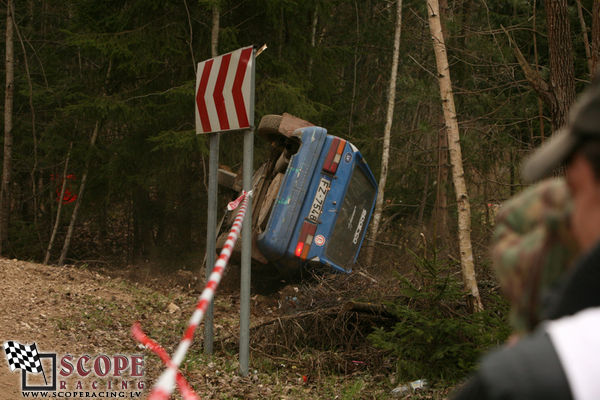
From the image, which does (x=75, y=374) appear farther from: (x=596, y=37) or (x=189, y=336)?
(x=596, y=37)

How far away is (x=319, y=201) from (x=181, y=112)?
5084 millimetres

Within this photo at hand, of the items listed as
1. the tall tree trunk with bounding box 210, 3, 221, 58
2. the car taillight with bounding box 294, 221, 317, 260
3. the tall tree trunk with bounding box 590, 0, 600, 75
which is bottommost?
the car taillight with bounding box 294, 221, 317, 260

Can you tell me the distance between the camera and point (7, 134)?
12.8 meters

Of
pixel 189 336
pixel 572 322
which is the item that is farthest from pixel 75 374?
pixel 572 322

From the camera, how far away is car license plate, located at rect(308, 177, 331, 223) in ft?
26.0

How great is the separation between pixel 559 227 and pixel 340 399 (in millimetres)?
4472

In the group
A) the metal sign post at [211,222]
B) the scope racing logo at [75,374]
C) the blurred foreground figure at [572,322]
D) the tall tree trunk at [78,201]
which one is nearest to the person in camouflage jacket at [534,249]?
the blurred foreground figure at [572,322]

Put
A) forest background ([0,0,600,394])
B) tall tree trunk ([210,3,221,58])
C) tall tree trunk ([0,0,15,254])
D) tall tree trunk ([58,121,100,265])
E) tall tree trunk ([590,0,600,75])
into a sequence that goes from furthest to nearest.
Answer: tall tree trunk ([58,121,100,265])
tall tree trunk ([0,0,15,254])
tall tree trunk ([210,3,221,58])
forest background ([0,0,600,394])
tall tree trunk ([590,0,600,75])

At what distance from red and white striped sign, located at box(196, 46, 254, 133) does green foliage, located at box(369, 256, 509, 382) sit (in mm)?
2032

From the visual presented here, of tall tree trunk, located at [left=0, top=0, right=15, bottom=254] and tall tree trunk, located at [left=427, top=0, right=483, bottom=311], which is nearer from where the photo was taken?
tall tree trunk, located at [left=427, top=0, right=483, bottom=311]

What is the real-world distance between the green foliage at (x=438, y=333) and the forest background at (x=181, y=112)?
5152mm

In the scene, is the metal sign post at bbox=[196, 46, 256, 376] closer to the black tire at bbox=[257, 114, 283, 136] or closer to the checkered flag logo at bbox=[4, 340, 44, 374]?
the checkered flag logo at bbox=[4, 340, 44, 374]

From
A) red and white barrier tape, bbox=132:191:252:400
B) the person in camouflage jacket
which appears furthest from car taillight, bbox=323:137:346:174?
the person in camouflage jacket

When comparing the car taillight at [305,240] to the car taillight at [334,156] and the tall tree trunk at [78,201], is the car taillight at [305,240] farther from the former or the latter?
the tall tree trunk at [78,201]
